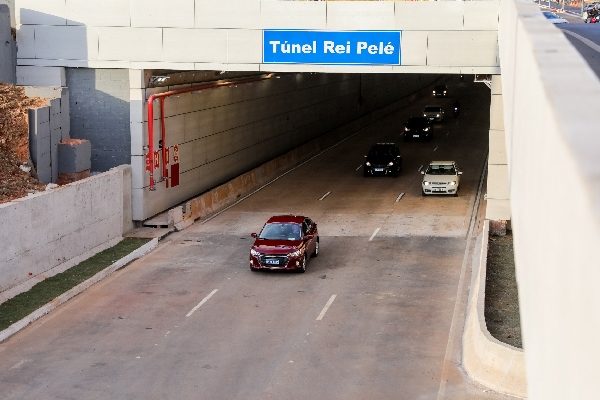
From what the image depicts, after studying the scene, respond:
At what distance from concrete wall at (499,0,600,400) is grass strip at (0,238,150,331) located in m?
19.0

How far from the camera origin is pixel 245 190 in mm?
45031

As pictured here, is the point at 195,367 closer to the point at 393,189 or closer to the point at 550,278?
the point at 550,278

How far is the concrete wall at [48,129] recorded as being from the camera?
108 feet

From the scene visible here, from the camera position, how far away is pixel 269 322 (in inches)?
980

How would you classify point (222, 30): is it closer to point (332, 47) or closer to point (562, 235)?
point (332, 47)

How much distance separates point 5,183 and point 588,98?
26.6 meters

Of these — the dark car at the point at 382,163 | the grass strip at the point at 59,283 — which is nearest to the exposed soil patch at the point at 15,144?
the grass strip at the point at 59,283

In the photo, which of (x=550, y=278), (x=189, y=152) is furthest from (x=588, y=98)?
(x=189, y=152)

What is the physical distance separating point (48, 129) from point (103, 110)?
3.04m

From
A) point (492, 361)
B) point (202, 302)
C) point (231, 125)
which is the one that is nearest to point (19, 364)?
point (202, 302)

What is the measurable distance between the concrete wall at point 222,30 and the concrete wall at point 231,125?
68.4 inches

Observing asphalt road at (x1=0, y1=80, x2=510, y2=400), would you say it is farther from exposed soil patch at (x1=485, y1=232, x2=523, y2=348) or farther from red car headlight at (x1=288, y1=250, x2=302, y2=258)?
exposed soil patch at (x1=485, y1=232, x2=523, y2=348)

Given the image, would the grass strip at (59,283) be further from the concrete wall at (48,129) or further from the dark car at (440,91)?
the dark car at (440,91)

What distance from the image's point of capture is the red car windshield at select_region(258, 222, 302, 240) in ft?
101
